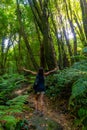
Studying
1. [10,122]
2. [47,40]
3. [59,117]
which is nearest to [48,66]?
[47,40]

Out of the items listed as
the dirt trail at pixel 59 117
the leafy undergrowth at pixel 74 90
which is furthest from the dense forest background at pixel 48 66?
the dirt trail at pixel 59 117

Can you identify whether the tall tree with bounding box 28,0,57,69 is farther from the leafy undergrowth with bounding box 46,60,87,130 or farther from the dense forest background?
the leafy undergrowth with bounding box 46,60,87,130

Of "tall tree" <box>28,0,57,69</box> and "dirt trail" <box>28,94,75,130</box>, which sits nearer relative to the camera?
"dirt trail" <box>28,94,75,130</box>

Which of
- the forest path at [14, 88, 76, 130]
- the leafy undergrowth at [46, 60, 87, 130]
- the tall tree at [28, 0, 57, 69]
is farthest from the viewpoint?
the tall tree at [28, 0, 57, 69]

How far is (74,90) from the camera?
22.4ft

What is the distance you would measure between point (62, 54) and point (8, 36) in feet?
39.0

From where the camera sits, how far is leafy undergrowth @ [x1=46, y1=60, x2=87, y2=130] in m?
7.14

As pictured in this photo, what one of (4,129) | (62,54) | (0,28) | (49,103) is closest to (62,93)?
(49,103)

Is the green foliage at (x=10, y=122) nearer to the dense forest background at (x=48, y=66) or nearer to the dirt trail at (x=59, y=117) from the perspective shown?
the dense forest background at (x=48, y=66)

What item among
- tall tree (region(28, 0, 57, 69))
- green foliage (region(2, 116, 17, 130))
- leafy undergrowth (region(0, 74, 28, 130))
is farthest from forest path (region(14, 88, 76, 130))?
tall tree (region(28, 0, 57, 69))

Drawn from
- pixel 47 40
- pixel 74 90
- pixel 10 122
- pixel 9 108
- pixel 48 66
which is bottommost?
pixel 10 122

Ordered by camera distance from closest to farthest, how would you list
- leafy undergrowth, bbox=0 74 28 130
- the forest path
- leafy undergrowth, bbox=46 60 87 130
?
leafy undergrowth, bbox=0 74 28 130 < leafy undergrowth, bbox=46 60 87 130 < the forest path

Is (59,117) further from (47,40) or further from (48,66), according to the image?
(47,40)

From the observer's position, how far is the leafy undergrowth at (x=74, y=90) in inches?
281
